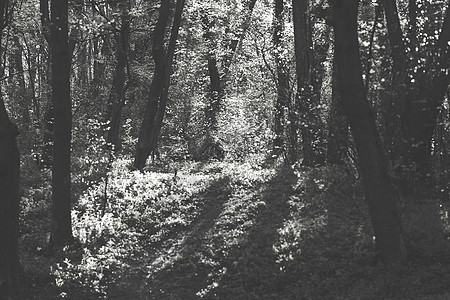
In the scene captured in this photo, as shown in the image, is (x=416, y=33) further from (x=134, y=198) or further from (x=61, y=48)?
(x=134, y=198)

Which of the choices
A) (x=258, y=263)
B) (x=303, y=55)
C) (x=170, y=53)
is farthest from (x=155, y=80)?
(x=258, y=263)

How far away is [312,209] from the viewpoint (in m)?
13.1

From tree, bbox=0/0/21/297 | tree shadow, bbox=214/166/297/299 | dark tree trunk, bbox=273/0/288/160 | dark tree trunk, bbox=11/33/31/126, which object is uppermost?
dark tree trunk, bbox=11/33/31/126

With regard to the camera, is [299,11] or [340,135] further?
[299,11]

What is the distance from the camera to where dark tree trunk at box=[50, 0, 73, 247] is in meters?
11.9

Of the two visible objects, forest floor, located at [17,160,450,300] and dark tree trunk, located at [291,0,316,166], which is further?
dark tree trunk, located at [291,0,316,166]

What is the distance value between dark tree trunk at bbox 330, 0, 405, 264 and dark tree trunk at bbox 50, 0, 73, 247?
226 inches

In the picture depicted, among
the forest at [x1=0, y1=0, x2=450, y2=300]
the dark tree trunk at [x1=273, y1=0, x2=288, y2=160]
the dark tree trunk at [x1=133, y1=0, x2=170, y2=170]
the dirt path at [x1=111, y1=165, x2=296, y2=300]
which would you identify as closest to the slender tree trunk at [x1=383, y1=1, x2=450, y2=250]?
the forest at [x1=0, y1=0, x2=450, y2=300]

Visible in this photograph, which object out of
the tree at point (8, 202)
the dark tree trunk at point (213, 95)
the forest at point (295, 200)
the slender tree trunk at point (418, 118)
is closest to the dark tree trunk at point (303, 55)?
the forest at point (295, 200)

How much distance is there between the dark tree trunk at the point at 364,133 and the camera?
9297 millimetres

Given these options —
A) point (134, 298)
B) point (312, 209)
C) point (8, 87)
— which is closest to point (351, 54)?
point (312, 209)

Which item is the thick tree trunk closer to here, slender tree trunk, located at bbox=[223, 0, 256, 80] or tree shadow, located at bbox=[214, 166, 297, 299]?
tree shadow, located at bbox=[214, 166, 297, 299]

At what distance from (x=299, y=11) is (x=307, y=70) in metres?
1.99

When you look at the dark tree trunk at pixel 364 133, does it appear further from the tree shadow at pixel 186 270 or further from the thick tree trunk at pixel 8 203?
the thick tree trunk at pixel 8 203
